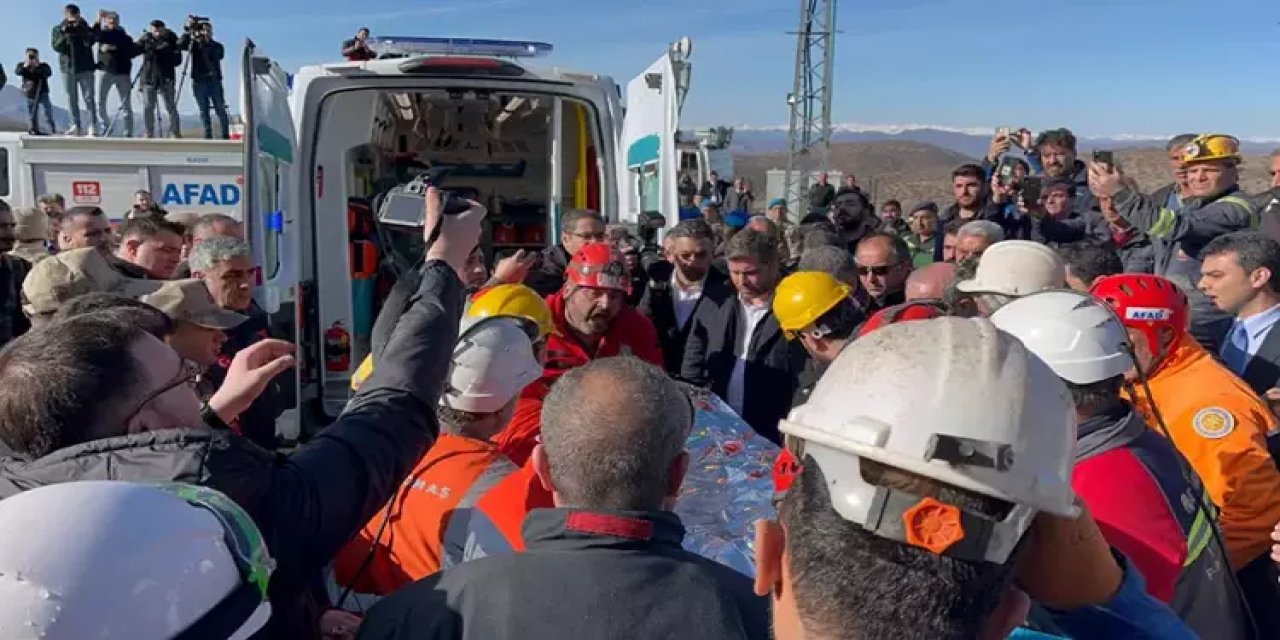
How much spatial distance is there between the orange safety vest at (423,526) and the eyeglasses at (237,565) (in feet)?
3.13

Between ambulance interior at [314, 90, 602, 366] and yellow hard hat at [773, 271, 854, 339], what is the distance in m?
1.99

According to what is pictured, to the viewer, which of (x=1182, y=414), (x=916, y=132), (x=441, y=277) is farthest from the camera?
(x=916, y=132)

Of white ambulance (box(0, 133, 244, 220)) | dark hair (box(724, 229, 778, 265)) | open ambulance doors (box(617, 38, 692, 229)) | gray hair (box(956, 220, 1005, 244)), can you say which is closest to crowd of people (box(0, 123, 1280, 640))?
dark hair (box(724, 229, 778, 265))

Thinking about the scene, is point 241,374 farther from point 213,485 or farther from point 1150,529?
point 1150,529

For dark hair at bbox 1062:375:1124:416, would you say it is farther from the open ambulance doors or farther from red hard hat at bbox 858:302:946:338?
the open ambulance doors

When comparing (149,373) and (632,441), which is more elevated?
(149,373)

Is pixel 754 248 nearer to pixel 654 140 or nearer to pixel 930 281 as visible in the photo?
pixel 930 281

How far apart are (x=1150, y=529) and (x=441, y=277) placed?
1.59 meters

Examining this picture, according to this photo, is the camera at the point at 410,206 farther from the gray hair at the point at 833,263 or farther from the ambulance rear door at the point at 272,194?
the gray hair at the point at 833,263

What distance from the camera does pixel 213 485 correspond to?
52.0 inches

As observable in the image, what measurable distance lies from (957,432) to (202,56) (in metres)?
13.8

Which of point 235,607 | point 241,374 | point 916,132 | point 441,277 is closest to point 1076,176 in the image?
point 441,277

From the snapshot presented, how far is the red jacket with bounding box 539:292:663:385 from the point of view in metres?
3.94

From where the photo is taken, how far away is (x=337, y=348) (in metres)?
5.41
